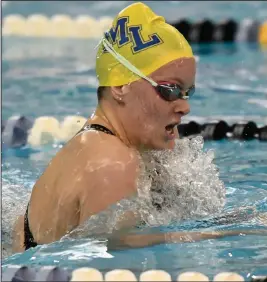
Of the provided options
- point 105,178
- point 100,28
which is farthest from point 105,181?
point 100,28

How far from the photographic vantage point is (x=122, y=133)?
9.73 feet

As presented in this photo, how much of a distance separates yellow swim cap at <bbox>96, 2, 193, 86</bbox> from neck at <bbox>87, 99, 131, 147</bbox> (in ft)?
0.29

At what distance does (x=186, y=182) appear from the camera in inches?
128

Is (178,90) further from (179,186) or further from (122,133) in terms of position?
(179,186)

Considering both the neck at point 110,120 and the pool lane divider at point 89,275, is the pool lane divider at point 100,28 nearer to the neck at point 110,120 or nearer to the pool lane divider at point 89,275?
the neck at point 110,120

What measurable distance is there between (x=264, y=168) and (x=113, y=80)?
5.24ft

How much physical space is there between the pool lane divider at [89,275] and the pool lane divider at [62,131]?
2.46 metres

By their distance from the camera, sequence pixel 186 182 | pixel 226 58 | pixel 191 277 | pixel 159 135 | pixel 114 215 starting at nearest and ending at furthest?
pixel 191 277, pixel 114 215, pixel 159 135, pixel 186 182, pixel 226 58

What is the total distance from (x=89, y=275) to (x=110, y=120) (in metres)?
0.71

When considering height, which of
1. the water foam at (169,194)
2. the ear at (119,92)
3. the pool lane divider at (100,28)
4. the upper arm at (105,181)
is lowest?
the water foam at (169,194)

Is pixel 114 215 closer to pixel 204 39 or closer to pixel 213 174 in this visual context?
pixel 213 174

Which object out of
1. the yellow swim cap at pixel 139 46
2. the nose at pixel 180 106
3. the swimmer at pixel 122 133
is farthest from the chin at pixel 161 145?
the yellow swim cap at pixel 139 46

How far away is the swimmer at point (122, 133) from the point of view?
2.77 m

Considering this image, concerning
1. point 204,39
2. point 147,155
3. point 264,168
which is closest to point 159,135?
point 147,155
